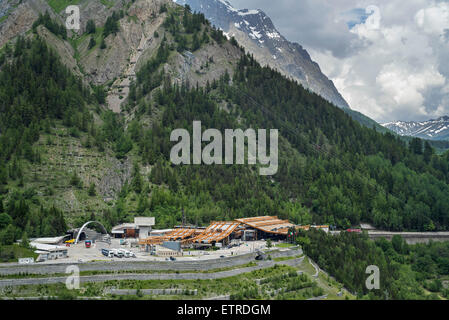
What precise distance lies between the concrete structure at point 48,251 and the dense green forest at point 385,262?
4271 centimetres

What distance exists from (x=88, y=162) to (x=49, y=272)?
2379 inches

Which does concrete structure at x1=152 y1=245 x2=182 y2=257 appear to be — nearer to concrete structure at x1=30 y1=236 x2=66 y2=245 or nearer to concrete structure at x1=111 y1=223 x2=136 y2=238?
concrete structure at x1=30 y1=236 x2=66 y2=245

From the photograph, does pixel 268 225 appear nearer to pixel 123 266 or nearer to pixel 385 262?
pixel 385 262

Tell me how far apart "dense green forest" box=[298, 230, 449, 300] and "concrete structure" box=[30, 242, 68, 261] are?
42.7 metres

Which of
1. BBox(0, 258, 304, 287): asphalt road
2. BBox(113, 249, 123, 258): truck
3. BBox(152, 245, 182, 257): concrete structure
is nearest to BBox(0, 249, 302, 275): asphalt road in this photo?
BBox(0, 258, 304, 287): asphalt road

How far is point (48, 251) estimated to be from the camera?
213ft

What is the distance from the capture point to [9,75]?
130000 mm

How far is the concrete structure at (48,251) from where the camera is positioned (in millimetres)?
60931

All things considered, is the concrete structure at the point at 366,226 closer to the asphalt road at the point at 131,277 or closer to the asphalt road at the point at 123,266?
the asphalt road at the point at 123,266

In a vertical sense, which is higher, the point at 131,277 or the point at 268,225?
the point at 268,225

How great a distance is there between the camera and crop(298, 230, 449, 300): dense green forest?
69062 mm

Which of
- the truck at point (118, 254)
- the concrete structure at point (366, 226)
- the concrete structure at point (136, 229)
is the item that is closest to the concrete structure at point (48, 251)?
the truck at point (118, 254)

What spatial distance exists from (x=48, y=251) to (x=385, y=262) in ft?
201

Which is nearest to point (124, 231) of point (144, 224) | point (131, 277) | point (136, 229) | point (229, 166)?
point (136, 229)
